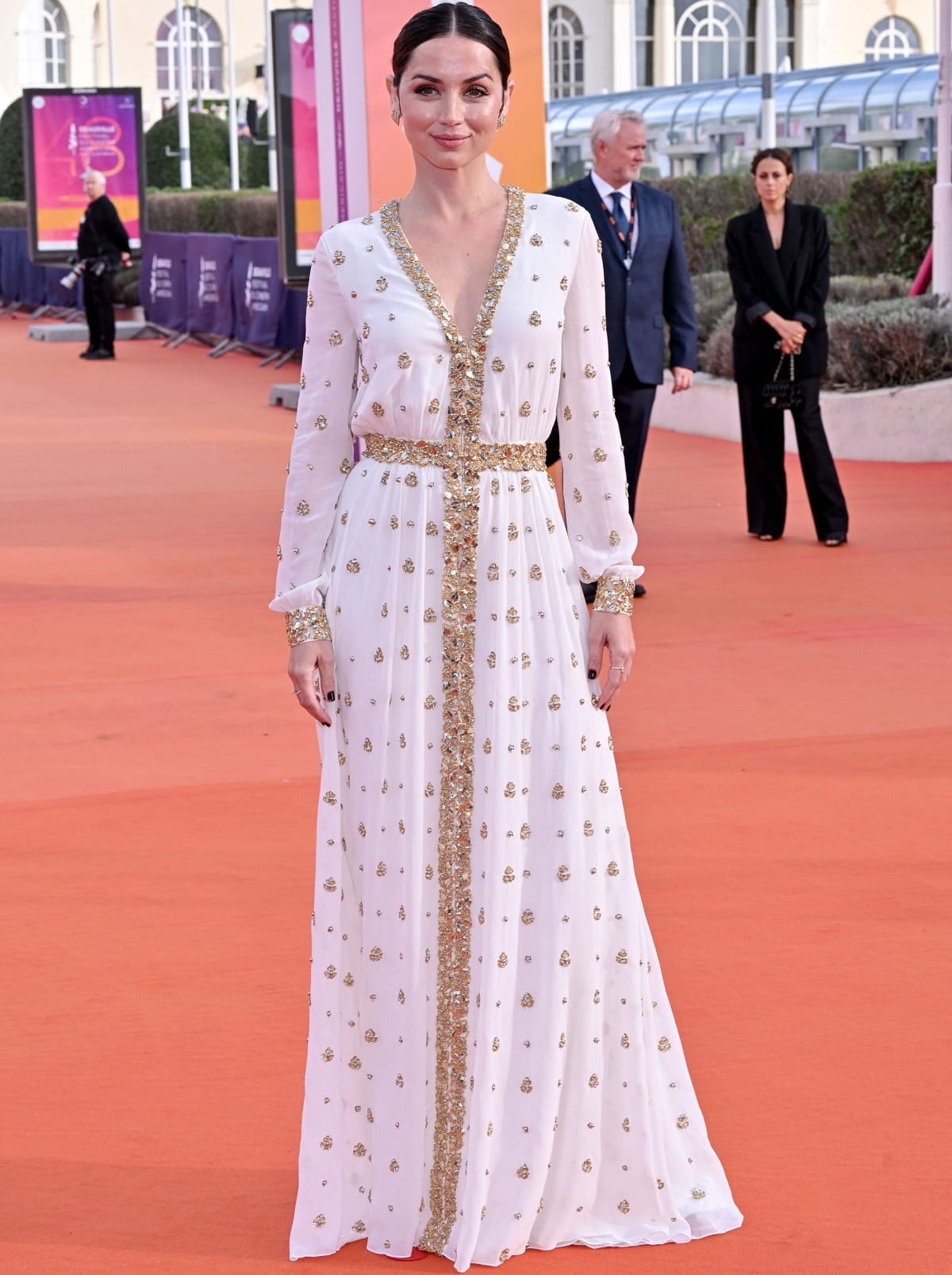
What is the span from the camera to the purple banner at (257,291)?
75.4 ft

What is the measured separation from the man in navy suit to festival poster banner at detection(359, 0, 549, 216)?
249mm

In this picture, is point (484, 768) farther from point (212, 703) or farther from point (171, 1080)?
point (212, 703)

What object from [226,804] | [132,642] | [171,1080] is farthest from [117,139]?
[171,1080]

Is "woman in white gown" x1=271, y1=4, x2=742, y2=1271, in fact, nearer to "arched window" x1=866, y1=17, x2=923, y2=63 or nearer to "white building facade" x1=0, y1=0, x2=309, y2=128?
"white building facade" x1=0, y1=0, x2=309, y2=128

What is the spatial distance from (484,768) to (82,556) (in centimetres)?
814

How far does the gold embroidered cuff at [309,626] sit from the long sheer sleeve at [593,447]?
45cm

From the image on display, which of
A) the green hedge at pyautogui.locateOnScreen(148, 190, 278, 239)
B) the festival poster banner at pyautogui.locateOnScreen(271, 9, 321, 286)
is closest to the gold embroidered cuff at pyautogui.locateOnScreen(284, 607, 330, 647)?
the festival poster banner at pyautogui.locateOnScreen(271, 9, 321, 286)

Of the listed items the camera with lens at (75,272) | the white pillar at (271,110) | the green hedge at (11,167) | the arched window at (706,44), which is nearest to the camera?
the white pillar at (271,110)

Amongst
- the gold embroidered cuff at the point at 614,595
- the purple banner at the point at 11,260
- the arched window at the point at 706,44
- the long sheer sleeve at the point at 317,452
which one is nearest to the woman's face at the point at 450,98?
the long sheer sleeve at the point at 317,452

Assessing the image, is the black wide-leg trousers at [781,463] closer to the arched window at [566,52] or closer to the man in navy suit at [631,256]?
the man in navy suit at [631,256]

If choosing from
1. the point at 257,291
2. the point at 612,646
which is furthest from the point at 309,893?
the point at 257,291

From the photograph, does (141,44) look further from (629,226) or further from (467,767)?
(467,767)

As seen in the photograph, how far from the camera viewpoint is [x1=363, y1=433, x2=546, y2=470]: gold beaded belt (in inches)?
136

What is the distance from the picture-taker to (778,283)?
10.7 metres
